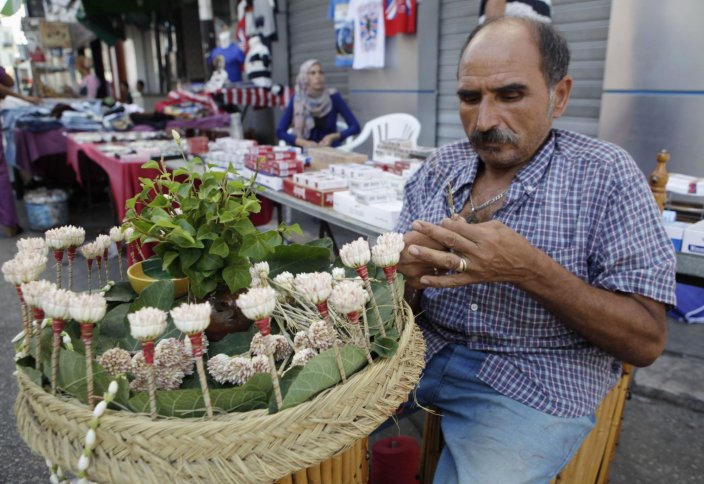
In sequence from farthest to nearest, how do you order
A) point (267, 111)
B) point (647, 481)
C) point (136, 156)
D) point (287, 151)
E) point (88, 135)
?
point (267, 111) < point (88, 135) < point (136, 156) < point (287, 151) < point (647, 481)

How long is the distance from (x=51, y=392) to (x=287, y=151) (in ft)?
8.58

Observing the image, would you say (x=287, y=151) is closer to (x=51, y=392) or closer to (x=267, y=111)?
(x=51, y=392)

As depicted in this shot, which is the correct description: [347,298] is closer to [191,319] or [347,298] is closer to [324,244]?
[191,319]

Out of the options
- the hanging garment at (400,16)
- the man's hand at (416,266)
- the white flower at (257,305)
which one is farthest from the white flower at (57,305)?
the hanging garment at (400,16)

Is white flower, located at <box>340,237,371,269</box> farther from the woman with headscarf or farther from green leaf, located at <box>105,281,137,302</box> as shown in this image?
the woman with headscarf

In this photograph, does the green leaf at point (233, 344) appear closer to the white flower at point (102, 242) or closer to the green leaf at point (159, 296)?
the green leaf at point (159, 296)

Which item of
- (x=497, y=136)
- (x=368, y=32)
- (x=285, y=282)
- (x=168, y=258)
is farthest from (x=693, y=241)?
(x=368, y=32)

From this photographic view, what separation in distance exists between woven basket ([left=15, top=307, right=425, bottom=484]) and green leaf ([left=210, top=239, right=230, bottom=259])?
1.08 ft

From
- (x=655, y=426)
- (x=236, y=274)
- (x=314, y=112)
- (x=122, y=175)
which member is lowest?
(x=655, y=426)

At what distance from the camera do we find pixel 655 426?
8.03 ft

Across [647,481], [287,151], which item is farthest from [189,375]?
[287,151]

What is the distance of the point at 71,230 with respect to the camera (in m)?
1.09

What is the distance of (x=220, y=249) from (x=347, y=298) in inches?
13.1

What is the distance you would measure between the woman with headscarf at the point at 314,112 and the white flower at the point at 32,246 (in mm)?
4409
